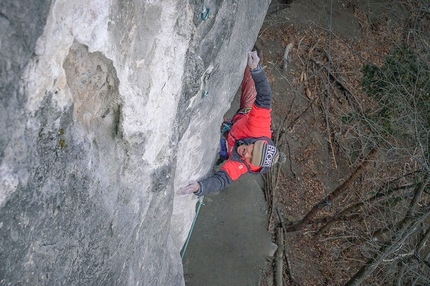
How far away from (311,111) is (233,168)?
21.8ft

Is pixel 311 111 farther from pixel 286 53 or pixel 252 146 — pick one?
pixel 252 146

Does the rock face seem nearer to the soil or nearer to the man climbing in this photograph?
the man climbing

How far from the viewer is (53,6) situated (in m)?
1.92

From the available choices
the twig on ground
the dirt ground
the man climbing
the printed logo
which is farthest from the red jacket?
the twig on ground

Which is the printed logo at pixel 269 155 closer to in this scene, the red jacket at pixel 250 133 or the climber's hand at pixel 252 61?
the red jacket at pixel 250 133

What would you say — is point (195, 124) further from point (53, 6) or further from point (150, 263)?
point (53, 6)

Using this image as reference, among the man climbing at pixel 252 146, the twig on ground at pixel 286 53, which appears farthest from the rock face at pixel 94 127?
the twig on ground at pixel 286 53

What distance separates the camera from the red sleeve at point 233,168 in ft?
15.8

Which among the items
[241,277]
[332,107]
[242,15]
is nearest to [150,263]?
[242,15]

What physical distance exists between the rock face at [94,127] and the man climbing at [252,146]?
0.82 meters

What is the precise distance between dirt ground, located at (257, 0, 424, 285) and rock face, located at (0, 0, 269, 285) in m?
5.03

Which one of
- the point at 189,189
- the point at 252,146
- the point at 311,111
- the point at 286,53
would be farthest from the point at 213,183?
the point at 286,53

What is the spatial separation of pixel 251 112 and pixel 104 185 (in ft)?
8.03

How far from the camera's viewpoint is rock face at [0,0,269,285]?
1.90m
